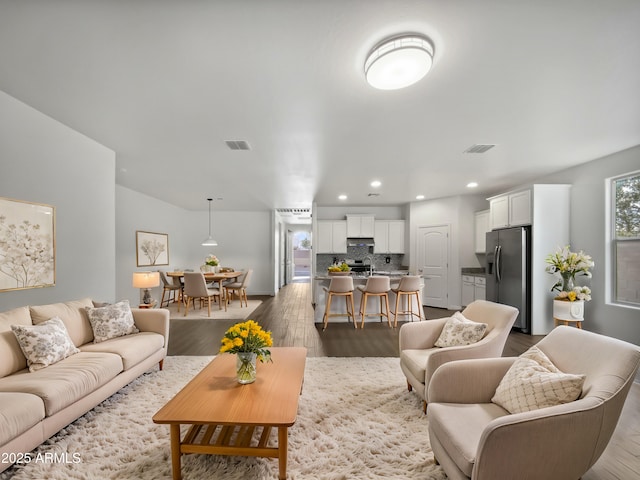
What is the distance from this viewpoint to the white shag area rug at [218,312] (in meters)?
6.12

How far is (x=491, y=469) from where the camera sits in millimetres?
1326

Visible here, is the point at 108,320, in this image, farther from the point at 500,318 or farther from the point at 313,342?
the point at 500,318

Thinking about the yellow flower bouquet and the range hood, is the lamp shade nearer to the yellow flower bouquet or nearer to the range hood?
the yellow flower bouquet

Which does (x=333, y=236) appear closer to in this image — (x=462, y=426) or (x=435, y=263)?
(x=435, y=263)

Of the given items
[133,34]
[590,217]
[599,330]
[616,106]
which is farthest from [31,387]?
[590,217]

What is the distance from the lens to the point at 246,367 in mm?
2184

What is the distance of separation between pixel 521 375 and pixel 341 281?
3544mm

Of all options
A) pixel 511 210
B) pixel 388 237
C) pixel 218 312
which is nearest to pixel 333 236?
pixel 388 237

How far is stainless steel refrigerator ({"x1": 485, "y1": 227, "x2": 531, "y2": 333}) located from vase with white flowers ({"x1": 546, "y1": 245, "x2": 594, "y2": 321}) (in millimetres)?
475

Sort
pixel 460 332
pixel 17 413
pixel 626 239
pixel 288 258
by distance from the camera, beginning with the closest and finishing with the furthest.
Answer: pixel 17 413, pixel 460 332, pixel 626 239, pixel 288 258

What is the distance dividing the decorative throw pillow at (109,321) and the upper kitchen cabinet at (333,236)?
5153mm

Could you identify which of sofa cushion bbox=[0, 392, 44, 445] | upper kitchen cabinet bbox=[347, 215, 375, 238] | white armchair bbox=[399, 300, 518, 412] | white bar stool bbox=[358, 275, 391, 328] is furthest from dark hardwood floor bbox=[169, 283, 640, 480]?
upper kitchen cabinet bbox=[347, 215, 375, 238]

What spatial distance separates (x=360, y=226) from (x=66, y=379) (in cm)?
655

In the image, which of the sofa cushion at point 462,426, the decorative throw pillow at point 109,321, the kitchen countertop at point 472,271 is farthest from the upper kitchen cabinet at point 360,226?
the sofa cushion at point 462,426
